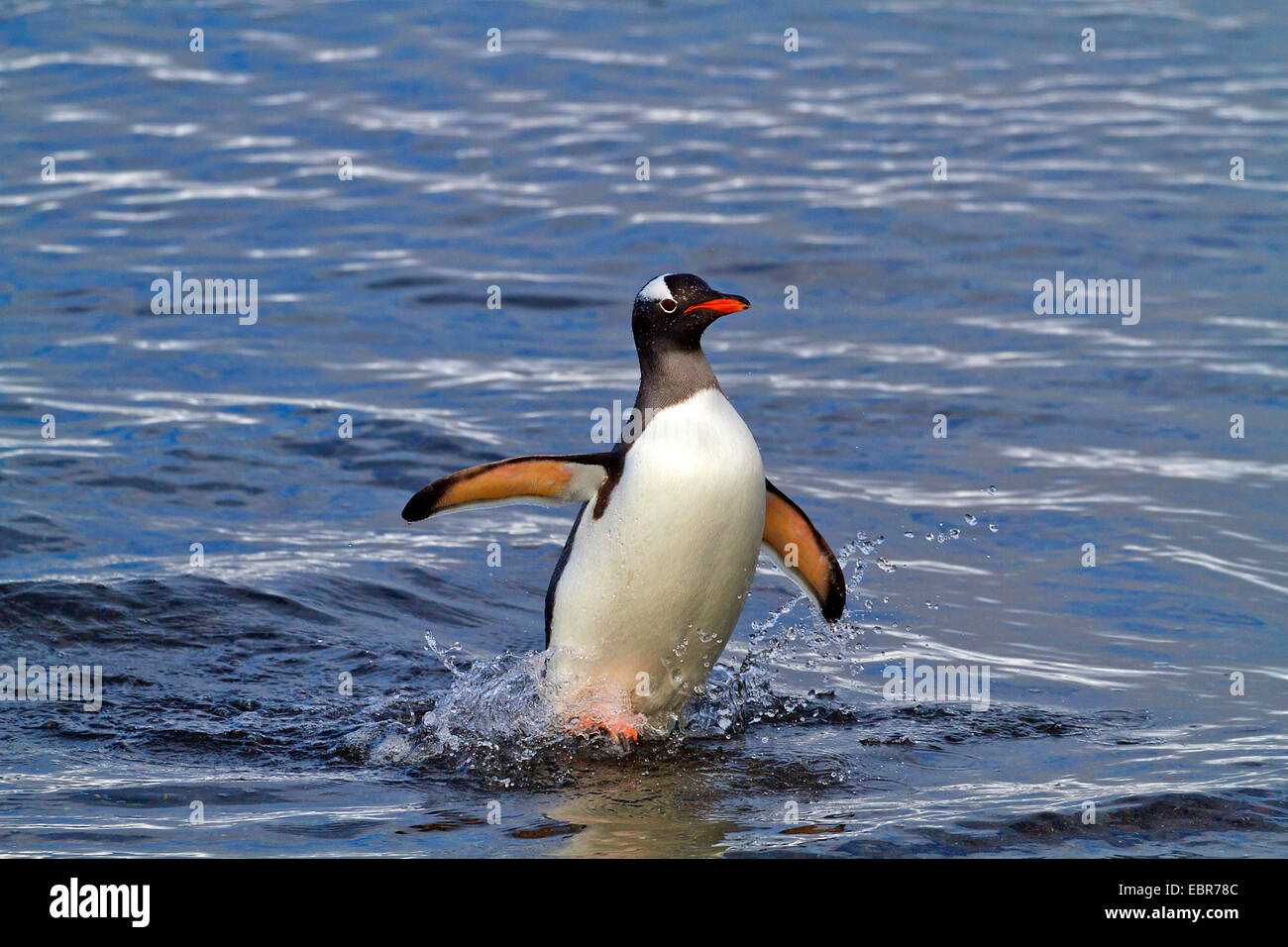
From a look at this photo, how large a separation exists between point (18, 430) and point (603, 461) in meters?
5.00

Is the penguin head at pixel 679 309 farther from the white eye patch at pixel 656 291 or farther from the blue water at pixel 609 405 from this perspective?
the blue water at pixel 609 405

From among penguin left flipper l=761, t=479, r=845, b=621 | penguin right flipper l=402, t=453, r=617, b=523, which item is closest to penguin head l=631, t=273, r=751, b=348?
penguin right flipper l=402, t=453, r=617, b=523

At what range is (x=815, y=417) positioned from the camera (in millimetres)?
9750

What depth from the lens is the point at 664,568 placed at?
532 cm

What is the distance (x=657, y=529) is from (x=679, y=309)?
70cm

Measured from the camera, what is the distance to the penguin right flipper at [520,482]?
5.36 meters

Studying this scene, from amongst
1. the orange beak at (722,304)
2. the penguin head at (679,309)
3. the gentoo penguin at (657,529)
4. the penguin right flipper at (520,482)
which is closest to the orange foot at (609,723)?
the gentoo penguin at (657,529)

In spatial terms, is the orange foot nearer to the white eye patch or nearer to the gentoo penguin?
the gentoo penguin

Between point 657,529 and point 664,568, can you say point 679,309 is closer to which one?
point 657,529

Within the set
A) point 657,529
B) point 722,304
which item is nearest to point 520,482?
point 657,529

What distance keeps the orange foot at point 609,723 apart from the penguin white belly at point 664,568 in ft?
0.16

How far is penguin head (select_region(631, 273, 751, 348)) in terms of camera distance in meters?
5.23
